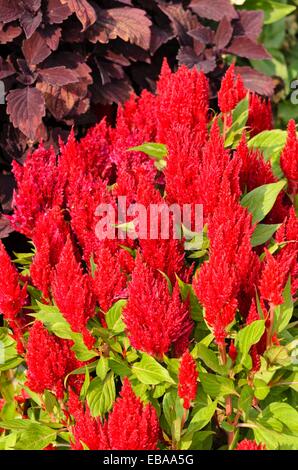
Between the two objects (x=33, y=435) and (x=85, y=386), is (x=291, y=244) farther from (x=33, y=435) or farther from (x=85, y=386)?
(x=33, y=435)

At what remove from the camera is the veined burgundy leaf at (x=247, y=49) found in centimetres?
331

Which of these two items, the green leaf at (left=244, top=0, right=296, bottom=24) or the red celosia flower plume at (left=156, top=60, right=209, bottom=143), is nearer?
the red celosia flower plume at (left=156, top=60, right=209, bottom=143)

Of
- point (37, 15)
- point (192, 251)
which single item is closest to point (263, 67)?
point (37, 15)

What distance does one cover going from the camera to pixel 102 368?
1878 mm

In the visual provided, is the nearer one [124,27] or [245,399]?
[245,399]

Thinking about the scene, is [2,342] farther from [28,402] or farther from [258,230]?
[258,230]

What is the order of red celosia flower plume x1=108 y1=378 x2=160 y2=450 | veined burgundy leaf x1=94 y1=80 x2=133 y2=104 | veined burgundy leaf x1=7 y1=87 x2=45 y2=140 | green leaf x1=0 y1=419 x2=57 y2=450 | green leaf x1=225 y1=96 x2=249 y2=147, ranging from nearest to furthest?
1. red celosia flower plume x1=108 y1=378 x2=160 y2=450
2. green leaf x1=0 y1=419 x2=57 y2=450
3. green leaf x1=225 y1=96 x2=249 y2=147
4. veined burgundy leaf x1=7 y1=87 x2=45 y2=140
5. veined burgundy leaf x1=94 y1=80 x2=133 y2=104

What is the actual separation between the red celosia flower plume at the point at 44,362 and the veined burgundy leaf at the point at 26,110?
1.04 m

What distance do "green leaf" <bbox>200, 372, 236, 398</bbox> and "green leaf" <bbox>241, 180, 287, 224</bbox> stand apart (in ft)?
1.56

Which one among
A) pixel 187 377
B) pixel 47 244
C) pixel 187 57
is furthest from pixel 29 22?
pixel 187 377

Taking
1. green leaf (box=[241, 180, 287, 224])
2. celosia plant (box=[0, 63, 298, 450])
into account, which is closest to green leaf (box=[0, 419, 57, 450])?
celosia plant (box=[0, 63, 298, 450])

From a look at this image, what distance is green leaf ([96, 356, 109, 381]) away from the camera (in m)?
1.87

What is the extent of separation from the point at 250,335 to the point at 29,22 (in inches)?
66.4

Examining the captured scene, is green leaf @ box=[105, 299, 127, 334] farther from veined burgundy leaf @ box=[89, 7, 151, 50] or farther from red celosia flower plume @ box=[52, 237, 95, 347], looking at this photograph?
veined burgundy leaf @ box=[89, 7, 151, 50]
